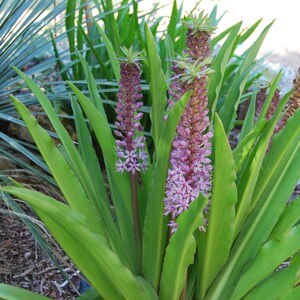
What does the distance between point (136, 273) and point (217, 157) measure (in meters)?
0.57

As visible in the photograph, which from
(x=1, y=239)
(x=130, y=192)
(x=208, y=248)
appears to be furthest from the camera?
(x=1, y=239)

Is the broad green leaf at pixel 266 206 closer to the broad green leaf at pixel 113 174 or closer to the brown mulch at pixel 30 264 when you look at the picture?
the broad green leaf at pixel 113 174

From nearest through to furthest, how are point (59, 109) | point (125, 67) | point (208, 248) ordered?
point (125, 67), point (208, 248), point (59, 109)

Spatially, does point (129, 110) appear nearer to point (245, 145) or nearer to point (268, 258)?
point (245, 145)

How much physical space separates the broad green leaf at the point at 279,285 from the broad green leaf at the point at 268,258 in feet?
0.12

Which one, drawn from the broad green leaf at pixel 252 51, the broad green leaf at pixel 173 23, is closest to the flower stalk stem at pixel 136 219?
the broad green leaf at pixel 252 51

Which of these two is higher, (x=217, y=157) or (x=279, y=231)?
(x=217, y=157)

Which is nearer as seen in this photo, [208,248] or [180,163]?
[180,163]

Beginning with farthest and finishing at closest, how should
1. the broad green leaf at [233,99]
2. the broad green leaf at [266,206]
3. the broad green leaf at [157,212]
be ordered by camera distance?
the broad green leaf at [233,99] < the broad green leaf at [266,206] < the broad green leaf at [157,212]

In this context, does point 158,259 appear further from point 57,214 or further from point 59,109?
point 59,109

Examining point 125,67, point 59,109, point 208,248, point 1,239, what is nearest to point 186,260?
point 208,248

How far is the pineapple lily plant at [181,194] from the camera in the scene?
129 centimetres

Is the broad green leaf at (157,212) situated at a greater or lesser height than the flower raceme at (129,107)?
lesser

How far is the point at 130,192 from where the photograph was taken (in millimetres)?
1702
